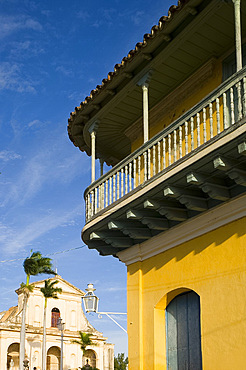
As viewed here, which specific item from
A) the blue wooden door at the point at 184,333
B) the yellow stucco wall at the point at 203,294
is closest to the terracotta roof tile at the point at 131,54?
the yellow stucco wall at the point at 203,294

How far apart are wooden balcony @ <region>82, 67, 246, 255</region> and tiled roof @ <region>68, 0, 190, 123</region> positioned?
4.98 feet

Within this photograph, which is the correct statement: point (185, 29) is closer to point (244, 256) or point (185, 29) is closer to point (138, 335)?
point (244, 256)

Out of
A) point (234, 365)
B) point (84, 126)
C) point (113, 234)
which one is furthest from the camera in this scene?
point (84, 126)

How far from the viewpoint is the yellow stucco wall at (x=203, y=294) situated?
8469mm

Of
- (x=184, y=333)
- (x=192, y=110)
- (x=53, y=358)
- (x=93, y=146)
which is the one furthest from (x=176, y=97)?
(x=53, y=358)

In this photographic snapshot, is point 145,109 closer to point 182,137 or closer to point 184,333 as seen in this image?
point 182,137

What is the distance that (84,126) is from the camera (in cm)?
1243

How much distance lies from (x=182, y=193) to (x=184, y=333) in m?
2.45

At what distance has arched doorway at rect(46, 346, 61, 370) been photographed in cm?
5250

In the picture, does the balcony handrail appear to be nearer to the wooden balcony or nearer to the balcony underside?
the wooden balcony

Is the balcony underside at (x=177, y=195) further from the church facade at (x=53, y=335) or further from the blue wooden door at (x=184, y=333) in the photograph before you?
the church facade at (x=53, y=335)

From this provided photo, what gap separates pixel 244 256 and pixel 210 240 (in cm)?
85

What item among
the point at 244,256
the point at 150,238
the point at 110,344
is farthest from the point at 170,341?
the point at 110,344

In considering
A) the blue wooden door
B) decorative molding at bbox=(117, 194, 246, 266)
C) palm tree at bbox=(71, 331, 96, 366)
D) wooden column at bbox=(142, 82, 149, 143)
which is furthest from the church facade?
wooden column at bbox=(142, 82, 149, 143)
